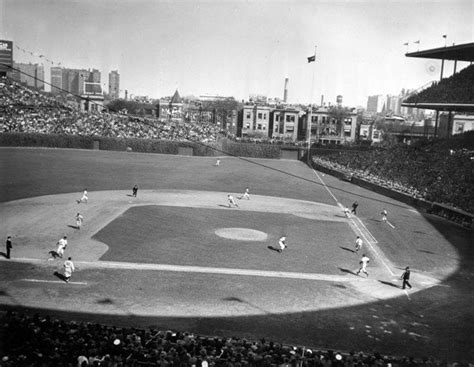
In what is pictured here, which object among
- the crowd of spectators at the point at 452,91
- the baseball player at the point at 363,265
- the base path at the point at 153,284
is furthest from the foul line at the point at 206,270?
the crowd of spectators at the point at 452,91

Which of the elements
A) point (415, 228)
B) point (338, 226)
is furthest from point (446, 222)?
point (338, 226)

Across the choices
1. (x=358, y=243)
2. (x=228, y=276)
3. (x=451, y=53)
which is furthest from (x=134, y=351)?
(x=451, y=53)

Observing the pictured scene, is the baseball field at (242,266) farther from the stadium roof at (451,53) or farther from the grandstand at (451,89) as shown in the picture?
the stadium roof at (451,53)

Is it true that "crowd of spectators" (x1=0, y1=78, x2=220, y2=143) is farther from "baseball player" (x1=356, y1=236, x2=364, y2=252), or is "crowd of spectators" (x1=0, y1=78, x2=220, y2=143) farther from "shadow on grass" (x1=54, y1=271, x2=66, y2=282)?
"shadow on grass" (x1=54, y1=271, x2=66, y2=282)

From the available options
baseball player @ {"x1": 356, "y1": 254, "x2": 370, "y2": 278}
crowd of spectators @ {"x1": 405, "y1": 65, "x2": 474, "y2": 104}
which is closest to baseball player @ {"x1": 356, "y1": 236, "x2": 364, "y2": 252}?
baseball player @ {"x1": 356, "y1": 254, "x2": 370, "y2": 278}

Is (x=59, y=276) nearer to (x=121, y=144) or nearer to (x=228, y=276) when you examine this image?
(x=228, y=276)

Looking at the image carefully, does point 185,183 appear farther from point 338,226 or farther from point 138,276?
point 138,276

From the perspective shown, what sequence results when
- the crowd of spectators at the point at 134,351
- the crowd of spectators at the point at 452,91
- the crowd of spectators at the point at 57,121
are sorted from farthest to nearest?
the crowd of spectators at the point at 57,121 → the crowd of spectators at the point at 452,91 → the crowd of spectators at the point at 134,351
